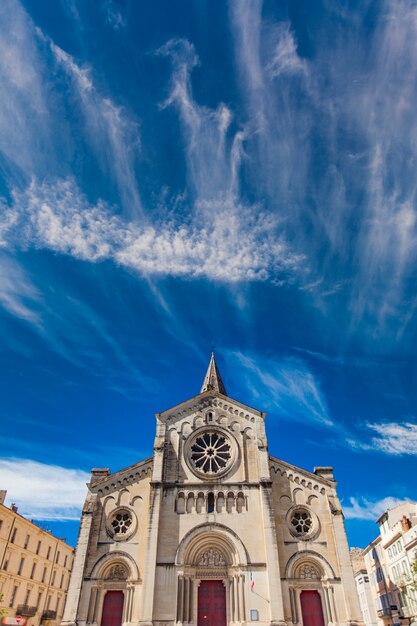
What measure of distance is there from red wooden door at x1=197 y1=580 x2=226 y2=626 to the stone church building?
51 millimetres

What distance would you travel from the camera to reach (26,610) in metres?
35.5

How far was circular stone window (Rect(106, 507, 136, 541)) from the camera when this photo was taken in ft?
87.8

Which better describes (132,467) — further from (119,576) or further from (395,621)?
(395,621)

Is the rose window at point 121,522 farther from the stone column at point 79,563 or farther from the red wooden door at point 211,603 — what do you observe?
the red wooden door at point 211,603

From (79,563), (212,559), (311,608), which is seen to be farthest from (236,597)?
(79,563)

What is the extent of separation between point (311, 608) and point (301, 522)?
4.64 metres

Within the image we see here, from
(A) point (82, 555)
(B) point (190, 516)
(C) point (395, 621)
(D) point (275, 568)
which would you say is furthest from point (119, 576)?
(C) point (395, 621)

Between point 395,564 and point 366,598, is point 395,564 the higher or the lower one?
the higher one

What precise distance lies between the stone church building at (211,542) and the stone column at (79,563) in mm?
55

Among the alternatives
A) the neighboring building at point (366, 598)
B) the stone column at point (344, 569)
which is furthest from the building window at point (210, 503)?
the neighboring building at point (366, 598)

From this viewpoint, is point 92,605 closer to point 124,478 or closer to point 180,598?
point 180,598

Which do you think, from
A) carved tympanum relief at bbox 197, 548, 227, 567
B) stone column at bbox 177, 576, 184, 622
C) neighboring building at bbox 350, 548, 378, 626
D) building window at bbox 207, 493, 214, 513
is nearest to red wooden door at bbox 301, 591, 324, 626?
carved tympanum relief at bbox 197, 548, 227, 567

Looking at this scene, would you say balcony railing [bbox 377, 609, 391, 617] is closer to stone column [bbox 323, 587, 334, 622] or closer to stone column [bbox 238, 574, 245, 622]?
stone column [bbox 323, 587, 334, 622]

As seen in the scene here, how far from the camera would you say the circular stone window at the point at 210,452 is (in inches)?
1147
